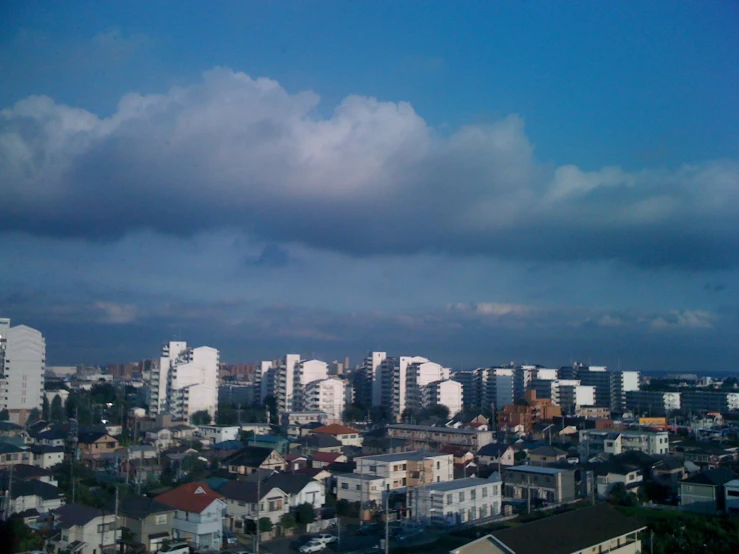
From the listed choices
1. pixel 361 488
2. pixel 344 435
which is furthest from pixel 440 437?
pixel 361 488

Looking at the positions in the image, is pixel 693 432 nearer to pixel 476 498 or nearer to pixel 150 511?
pixel 476 498

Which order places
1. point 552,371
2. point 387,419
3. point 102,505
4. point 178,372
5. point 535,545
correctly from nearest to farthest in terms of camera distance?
point 535,545
point 102,505
point 178,372
point 387,419
point 552,371

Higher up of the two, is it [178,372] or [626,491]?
[178,372]

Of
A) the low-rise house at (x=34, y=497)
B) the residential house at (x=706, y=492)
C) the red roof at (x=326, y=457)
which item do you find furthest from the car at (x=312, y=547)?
the residential house at (x=706, y=492)

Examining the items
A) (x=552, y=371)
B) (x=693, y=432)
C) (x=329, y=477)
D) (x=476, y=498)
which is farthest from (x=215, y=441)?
(x=552, y=371)

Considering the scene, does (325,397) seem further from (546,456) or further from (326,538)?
(326,538)

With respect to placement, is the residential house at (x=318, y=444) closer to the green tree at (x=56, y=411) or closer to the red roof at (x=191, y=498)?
the red roof at (x=191, y=498)

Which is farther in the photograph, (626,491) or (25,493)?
(626,491)

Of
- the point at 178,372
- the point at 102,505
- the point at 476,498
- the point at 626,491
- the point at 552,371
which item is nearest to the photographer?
the point at 102,505
